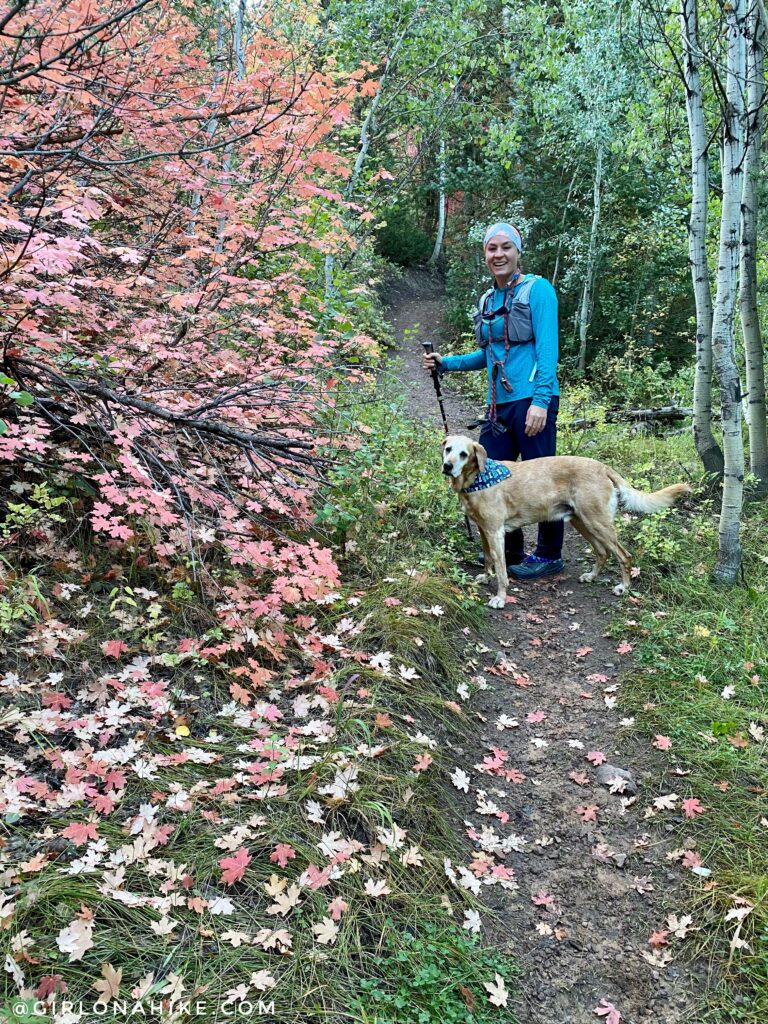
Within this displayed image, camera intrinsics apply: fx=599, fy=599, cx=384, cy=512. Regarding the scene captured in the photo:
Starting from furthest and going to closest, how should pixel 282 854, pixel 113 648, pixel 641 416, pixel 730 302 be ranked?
pixel 641 416 < pixel 730 302 < pixel 113 648 < pixel 282 854

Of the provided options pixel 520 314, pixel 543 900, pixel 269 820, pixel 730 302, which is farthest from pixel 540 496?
pixel 269 820

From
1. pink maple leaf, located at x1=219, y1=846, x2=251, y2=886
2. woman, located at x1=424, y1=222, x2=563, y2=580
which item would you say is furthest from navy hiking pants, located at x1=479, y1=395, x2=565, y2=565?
pink maple leaf, located at x1=219, y1=846, x2=251, y2=886

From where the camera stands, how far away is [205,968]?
2219mm

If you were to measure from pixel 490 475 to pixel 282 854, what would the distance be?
144 inches

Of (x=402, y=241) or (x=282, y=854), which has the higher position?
(x=402, y=241)

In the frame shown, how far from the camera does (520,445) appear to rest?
232 inches

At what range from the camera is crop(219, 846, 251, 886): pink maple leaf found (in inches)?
99.5

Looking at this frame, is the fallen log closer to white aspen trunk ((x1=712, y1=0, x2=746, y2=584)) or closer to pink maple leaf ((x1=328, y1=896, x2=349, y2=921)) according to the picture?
white aspen trunk ((x1=712, y1=0, x2=746, y2=584))

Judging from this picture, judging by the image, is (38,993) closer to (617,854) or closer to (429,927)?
(429,927)

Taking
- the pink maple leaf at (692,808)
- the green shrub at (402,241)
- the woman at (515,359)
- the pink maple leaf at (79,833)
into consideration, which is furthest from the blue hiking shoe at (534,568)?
the green shrub at (402,241)

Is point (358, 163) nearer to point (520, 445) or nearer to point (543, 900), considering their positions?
point (520, 445)

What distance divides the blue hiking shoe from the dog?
0.49m

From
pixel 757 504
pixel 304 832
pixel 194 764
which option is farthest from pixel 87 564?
pixel 757 504

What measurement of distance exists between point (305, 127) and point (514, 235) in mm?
1931
